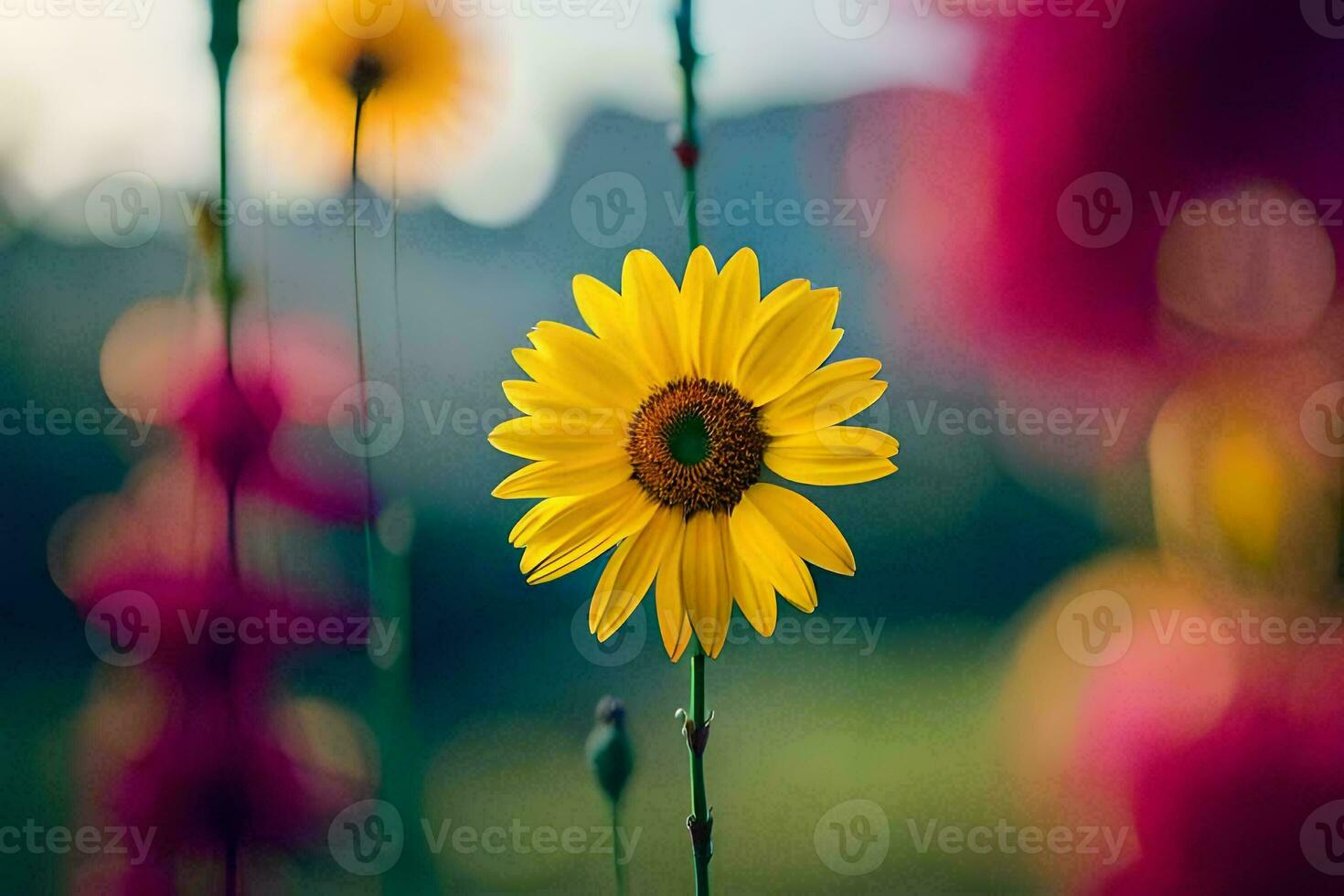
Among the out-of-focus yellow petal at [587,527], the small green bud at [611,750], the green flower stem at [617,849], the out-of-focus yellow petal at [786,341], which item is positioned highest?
the out-of-focus yellow petal at [786,341]

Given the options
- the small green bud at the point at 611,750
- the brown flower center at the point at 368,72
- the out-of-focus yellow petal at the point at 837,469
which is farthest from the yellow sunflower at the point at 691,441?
the brown flower center at the point at 368,72

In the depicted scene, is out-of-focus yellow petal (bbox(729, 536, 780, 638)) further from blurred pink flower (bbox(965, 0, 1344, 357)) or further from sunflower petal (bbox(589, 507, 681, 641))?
blurred pink flower (bbox(965, 0, 1344, 357))

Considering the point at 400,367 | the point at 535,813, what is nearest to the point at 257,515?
the point at 400,367

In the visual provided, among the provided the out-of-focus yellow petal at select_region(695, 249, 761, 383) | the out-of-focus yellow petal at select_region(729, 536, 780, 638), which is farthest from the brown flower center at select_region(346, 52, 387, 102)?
the out-of-focus yellow petal at select_region(729, 536, 780, 638)

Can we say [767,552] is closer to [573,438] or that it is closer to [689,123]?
[573,438]

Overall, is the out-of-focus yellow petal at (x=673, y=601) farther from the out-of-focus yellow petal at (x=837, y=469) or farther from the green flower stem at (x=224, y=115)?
the green flower stem at (x=224, y=115)

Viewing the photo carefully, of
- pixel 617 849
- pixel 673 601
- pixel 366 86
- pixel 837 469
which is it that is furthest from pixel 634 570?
pixel 366 86

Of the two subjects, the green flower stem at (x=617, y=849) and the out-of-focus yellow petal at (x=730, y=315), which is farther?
the green flower stem at (x=617, y=849)
